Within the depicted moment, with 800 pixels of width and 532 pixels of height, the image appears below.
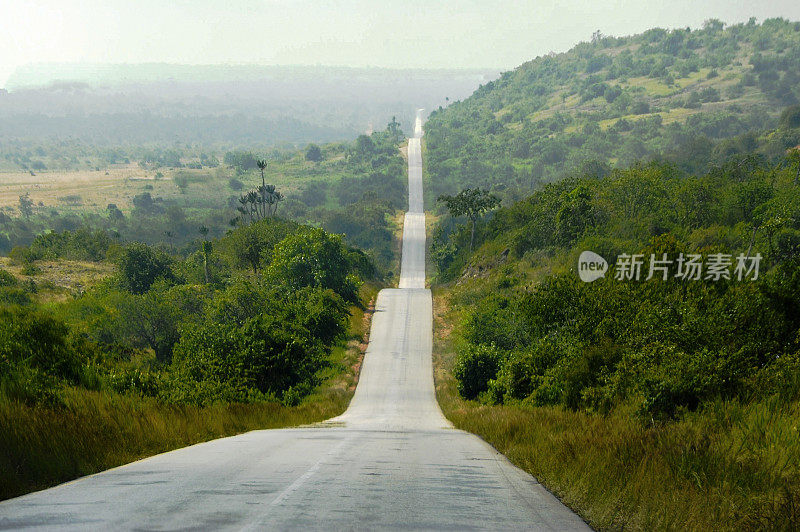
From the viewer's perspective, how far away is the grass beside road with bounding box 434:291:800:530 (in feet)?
18.5

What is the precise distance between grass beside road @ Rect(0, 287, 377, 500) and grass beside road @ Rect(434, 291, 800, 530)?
691cm

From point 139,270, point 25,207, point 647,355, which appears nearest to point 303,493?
point 647,355

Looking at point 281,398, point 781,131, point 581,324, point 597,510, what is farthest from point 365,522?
point 781,131

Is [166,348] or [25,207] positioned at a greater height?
[25,207]

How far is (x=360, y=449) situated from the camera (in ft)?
30.4

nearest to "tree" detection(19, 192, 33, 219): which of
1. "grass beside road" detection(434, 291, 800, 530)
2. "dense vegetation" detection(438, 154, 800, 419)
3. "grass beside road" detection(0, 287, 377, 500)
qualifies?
"dense vegetation" detection(438, 154, 800, 419)

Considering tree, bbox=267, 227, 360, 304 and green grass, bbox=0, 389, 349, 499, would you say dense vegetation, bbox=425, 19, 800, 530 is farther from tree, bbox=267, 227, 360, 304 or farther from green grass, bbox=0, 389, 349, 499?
tree, bbox=267, 227, 360, 304

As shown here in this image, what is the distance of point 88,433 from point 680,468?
368 inches

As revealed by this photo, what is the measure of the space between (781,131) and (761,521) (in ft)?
522

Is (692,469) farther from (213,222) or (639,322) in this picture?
(213,222)

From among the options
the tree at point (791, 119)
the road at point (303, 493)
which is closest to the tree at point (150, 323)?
the road at point (303, 493)

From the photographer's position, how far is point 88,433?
9.03 meters

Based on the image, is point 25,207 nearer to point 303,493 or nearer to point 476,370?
point 476,370

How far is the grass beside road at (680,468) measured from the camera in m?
5.65
